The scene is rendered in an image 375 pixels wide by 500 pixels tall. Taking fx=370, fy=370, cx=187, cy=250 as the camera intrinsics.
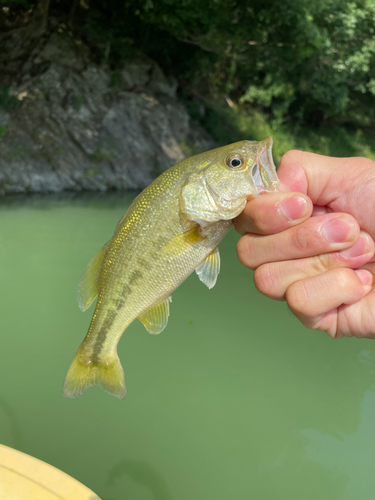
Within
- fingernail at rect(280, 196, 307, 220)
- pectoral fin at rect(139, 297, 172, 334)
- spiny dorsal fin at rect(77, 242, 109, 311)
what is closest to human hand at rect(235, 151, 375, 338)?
fingernail at rect(280, 196, 307, 220)

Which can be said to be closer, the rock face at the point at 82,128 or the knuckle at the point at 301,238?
the knuckle at the point at 301,238

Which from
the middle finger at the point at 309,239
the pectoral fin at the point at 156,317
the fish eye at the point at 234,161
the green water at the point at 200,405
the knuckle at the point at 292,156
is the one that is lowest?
the green water at the point at 200,405

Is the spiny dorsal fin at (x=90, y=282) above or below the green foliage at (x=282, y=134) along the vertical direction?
above

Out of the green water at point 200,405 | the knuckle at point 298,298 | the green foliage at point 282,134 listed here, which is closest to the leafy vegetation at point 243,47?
the green foliage at point 282,134

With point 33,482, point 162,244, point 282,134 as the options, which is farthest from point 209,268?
point 282,134

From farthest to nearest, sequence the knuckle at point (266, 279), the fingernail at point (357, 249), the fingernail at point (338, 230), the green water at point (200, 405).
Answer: the green water at point (200, 405) < the knuckle at point (266, 279) < the fingernail at point (357, 249) < the fingernail at point (338, 230)

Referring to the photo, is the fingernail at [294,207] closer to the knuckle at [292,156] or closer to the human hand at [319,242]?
the human hand at [319,242]

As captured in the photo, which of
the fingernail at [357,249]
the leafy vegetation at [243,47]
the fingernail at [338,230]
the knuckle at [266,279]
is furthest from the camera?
the leafy vegetation at [243,47]
